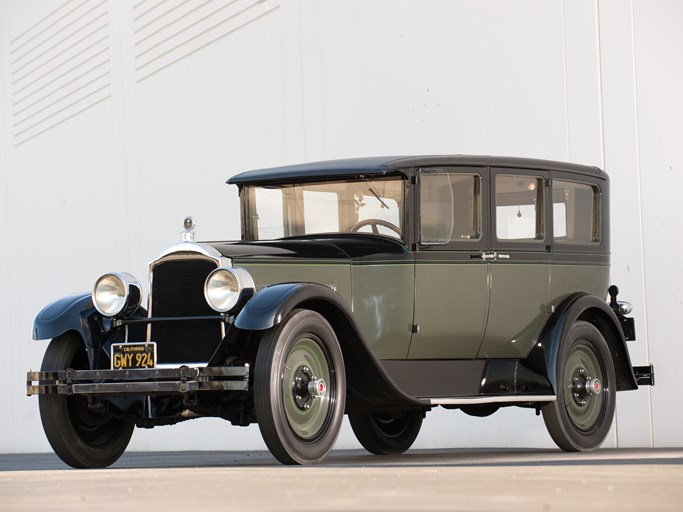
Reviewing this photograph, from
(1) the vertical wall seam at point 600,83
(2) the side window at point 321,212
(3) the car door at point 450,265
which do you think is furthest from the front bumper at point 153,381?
(1) the vertical wall seam at point 600,83

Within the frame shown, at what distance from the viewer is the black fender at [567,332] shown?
797 centimetres

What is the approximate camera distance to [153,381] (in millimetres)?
6535

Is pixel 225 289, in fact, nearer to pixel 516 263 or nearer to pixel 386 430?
pixel 516 263

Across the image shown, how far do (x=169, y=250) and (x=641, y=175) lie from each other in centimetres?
442

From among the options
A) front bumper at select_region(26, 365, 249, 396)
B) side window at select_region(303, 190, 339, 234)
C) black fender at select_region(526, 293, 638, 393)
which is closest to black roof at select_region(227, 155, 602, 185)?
side window at select_region(303, 190, 339, 234)

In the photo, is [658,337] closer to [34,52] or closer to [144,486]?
[144,486]

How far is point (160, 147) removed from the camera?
13406 millimetres

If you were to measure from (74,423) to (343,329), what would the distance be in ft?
5.44

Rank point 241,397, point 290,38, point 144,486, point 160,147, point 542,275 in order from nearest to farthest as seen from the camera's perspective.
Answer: point 144,486 → point 241,397 → point 542,275 → point 290,38 → point 160,147

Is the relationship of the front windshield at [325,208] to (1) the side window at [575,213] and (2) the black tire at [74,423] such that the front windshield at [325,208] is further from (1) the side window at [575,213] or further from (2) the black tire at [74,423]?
(2) the black tire at [74,423]

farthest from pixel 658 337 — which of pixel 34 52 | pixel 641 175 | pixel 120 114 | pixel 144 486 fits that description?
pixel 34 52

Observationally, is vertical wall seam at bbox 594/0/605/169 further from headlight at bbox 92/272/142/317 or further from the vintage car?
headlight at bbox 92/272/142/317

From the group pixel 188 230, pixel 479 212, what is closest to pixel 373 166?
pixel 479 212

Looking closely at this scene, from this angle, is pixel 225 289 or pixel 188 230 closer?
pixel 225 289
